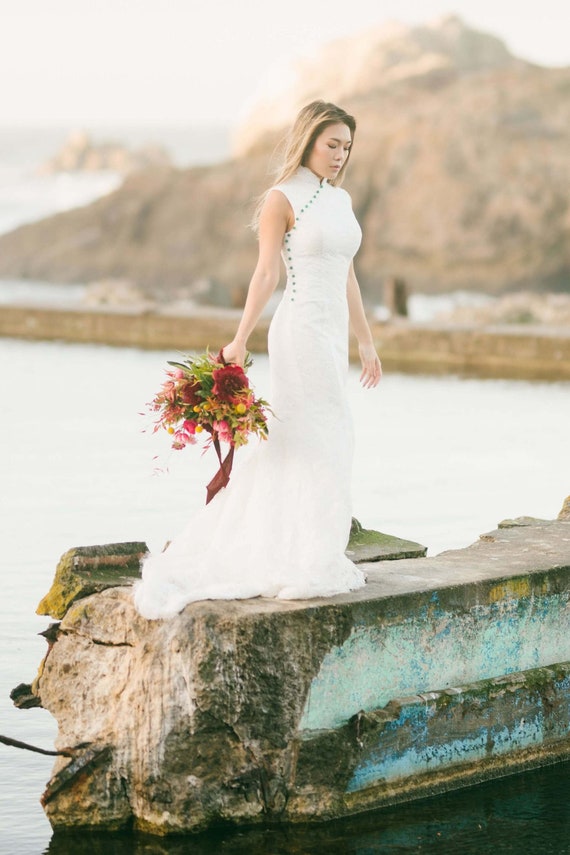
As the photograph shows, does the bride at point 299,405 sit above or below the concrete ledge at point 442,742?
above

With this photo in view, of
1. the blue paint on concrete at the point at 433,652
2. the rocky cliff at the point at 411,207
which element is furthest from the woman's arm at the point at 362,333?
the rocky cliff at the point at 411,207

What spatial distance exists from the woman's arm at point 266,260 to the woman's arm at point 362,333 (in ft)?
1.37

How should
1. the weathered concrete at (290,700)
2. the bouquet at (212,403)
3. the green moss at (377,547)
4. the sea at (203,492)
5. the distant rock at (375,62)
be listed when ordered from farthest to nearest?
the distant rock at (375,62) → the green moss at (377,547) → the bouquet at (212,403) → the sea at (203,492) → the weathered concrete at (290,700)

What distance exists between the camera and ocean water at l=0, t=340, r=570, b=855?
5.82 metres

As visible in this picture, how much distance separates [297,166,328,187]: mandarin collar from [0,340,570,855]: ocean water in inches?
49.2

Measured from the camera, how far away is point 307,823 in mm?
5738

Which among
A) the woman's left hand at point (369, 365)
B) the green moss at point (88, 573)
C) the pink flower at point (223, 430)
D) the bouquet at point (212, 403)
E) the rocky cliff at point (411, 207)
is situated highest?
the rocky cliff at point (411, 207)

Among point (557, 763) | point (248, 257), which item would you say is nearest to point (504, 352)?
point (557, 763)

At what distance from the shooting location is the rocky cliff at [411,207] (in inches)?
2090

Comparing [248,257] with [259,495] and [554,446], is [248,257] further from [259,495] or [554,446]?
[259,495]

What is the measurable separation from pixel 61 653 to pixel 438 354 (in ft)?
54.4

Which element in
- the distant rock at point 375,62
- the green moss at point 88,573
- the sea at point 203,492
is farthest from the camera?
the distant rock at point 375,62

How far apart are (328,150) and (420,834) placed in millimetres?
2361

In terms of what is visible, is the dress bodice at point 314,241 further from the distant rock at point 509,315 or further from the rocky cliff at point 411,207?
the rocky cliff at point 411,207
